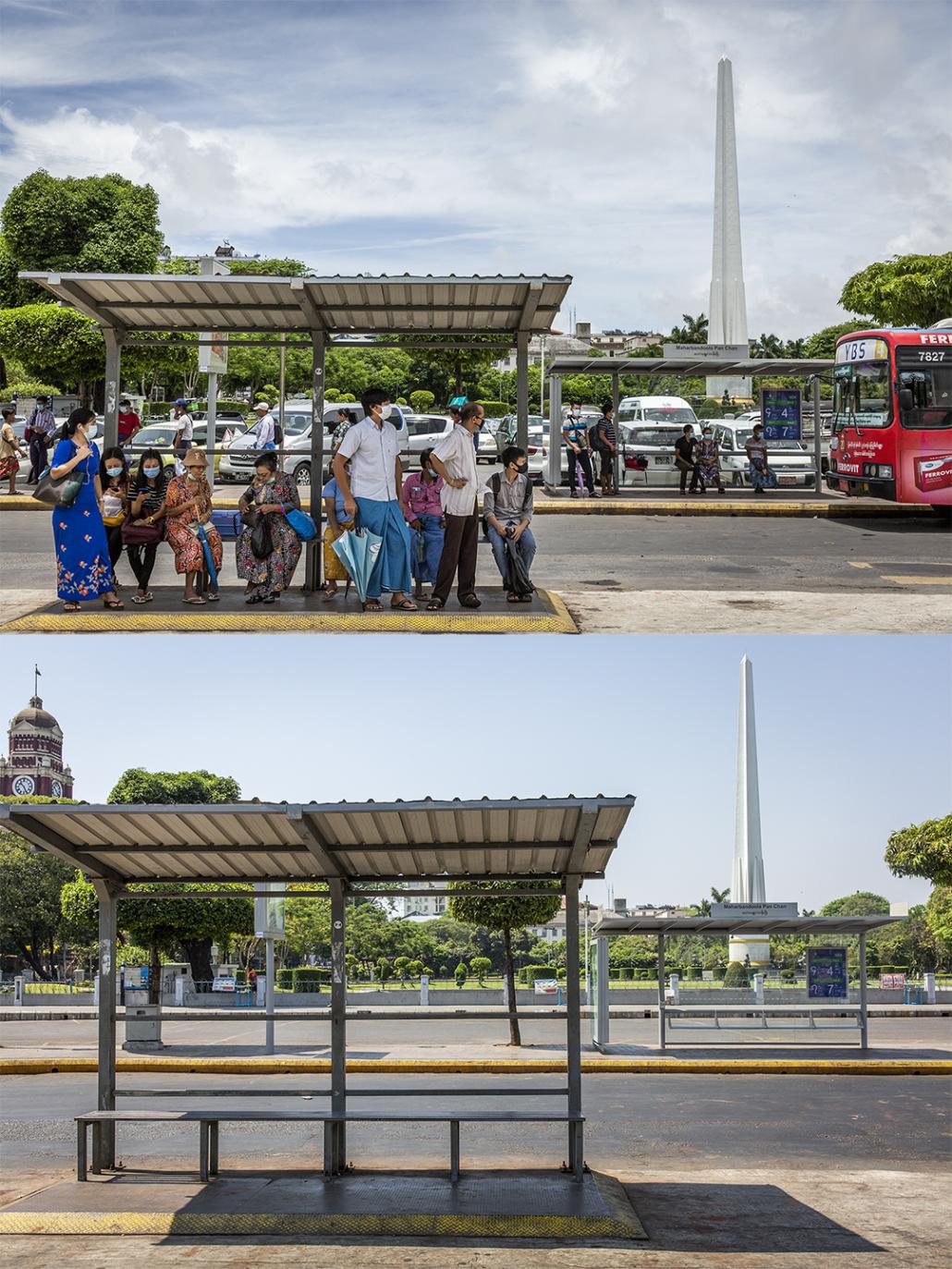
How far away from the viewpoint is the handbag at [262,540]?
13.4 m

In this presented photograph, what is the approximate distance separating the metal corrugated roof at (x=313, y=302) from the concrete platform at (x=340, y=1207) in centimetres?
720

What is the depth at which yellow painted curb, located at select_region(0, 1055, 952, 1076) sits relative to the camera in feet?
54.7

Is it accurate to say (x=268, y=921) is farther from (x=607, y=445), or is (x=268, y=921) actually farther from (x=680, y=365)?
(x=680, y=365)

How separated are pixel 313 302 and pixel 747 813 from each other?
1523 inches

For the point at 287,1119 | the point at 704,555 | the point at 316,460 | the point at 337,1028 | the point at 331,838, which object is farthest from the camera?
the point at 704,555

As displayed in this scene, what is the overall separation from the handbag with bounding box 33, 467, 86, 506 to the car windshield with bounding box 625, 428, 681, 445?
21.4 m

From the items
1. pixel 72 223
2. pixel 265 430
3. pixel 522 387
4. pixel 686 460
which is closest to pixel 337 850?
pixel 522 387

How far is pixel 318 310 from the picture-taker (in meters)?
13.2

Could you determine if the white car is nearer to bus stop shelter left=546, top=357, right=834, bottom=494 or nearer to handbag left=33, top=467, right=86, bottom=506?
bus stop shelter left=546, top=357, right=834, bottom=494

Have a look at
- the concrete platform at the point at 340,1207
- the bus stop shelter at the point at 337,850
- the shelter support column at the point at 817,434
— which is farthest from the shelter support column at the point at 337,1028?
the shelter support column at the point at 817,434

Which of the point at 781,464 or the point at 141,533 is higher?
the point at 781,464

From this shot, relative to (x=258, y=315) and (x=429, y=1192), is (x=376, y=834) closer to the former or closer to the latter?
(x=429, y=1192)

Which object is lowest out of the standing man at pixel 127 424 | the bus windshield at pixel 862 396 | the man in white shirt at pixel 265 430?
the standing man at pixel 127 424

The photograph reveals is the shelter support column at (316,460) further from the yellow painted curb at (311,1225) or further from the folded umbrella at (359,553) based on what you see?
the yellow painted curb at (311,1225)
